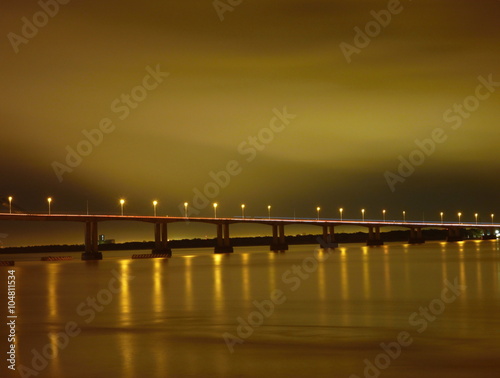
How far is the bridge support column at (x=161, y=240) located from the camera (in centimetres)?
11944

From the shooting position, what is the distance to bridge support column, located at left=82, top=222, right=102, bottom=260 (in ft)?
358

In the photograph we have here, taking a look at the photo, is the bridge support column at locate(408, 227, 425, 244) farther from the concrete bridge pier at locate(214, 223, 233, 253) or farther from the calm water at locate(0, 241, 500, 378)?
the calm water at locate(0, 241, 500, 378)

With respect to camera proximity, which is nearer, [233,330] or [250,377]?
[250,377]

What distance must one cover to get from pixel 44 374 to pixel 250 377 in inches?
148

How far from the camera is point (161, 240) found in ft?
402

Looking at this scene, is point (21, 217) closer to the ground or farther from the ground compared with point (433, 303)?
farther from the ground

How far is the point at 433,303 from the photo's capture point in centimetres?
2780

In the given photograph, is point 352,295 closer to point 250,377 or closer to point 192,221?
point 250,377

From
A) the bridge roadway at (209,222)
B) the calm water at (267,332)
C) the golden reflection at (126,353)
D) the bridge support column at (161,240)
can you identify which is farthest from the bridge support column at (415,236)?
the golden reflection at (126,353)

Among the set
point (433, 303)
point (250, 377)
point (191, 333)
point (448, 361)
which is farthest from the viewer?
point (433, 303)

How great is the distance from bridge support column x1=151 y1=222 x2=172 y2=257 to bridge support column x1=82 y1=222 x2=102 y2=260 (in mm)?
11284

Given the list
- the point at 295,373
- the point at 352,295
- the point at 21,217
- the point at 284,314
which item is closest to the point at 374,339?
the point at 295,373

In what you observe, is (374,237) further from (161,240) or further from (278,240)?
(161,240)

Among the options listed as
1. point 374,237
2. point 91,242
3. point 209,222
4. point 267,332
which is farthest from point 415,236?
point 267,332
